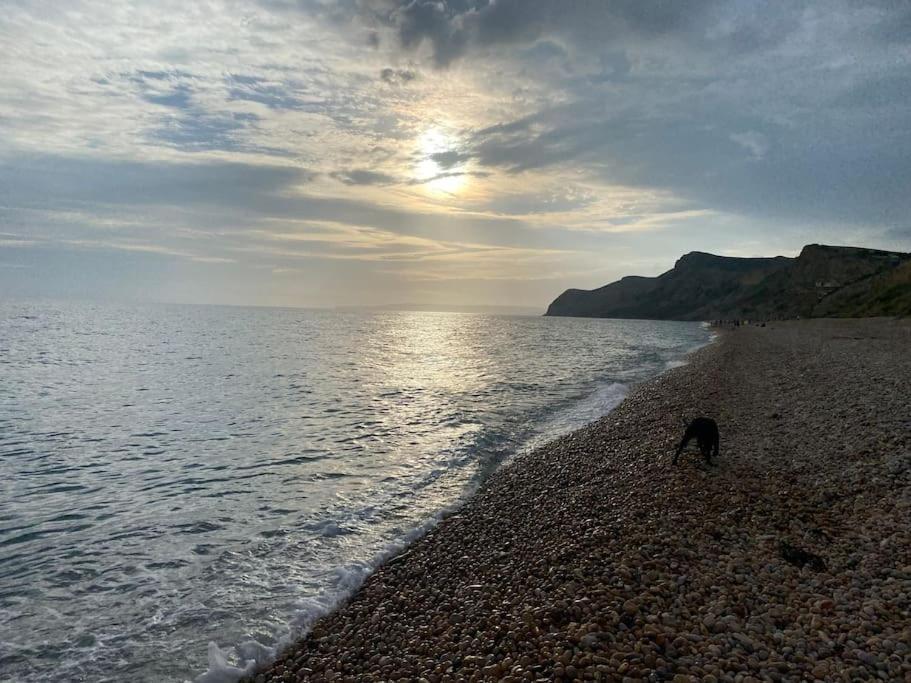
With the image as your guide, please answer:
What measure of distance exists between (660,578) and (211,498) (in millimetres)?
12798

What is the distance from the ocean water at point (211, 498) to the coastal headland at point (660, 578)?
5.64 ft

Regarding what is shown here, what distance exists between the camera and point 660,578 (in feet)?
25.9

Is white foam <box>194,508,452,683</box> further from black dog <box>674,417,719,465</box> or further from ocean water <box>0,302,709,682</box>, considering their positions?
black dog <box>674,417,719,465</box>

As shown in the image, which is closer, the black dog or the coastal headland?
the coastal headland

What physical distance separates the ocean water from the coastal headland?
172 cm

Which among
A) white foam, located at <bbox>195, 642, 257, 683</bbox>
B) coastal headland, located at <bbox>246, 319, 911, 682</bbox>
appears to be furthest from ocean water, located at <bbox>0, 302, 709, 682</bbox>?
coastal headland, located at <bbox>246, 319, 911, 682</bbox>

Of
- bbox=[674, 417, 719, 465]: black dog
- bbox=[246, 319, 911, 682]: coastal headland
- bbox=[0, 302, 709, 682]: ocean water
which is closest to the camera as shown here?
bbox=[246, 319, 911, 682]: coastal headland

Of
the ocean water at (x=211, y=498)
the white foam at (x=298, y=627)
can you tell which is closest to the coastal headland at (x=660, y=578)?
the white foam at (x=298, y=627)

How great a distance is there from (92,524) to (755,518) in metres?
16.1

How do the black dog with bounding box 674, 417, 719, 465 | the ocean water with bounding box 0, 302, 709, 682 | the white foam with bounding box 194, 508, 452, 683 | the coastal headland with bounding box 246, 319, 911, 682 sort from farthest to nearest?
the black dog with bounding box 674, 417, 719, 465, the ocean water with bounding box 0, 302, 709, 682, the white foam with bounding box 194, 508, 452, 683, the coastal headland with bounding box 246, 319, 911, 682

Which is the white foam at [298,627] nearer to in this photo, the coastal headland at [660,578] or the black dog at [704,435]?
the coastal headland at [660,578]

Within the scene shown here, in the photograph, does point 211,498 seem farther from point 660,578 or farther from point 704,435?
point 704,435

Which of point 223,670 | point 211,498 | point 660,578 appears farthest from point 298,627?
point 211,498

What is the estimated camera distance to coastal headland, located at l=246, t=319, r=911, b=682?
6.12m
